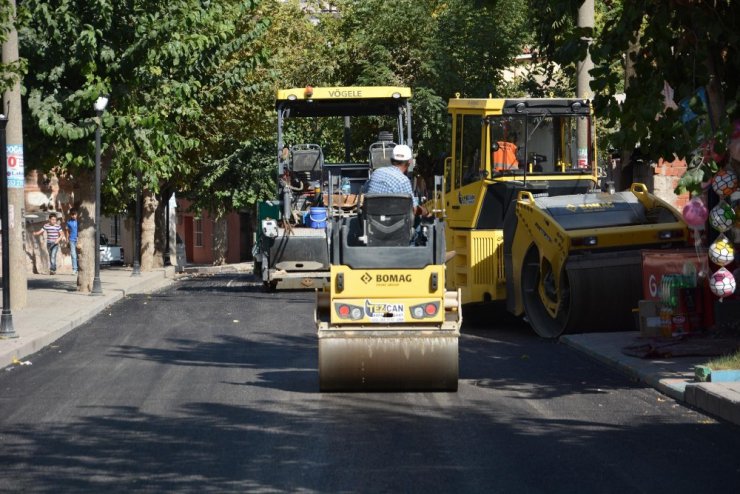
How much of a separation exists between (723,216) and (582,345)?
324 cm

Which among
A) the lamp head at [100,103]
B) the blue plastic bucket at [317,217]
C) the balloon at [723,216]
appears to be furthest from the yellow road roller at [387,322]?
the lamp head at [100,103]

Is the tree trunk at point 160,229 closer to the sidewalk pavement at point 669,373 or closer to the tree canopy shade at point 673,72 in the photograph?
the sidewalk pavement at point 669,373

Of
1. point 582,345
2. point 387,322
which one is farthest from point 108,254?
point 387,322

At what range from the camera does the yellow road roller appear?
12094mm

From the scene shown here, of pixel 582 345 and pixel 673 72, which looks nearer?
pixel 673 72

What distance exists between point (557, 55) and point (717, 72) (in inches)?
62.7

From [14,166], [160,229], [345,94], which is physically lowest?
[160,229]

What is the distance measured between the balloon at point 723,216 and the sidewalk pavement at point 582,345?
1471 millimetres

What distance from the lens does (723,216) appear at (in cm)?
1319

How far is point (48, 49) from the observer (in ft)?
83.9

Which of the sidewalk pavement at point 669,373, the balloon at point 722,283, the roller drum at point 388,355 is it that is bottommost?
the sidewalk pavement at point 669,373

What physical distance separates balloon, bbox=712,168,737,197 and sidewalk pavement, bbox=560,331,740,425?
1.81 meters

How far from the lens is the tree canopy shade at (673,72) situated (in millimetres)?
12648

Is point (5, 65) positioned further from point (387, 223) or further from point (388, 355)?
point (388, 355)
